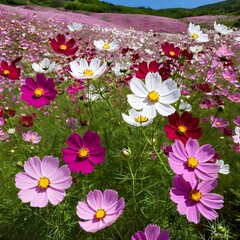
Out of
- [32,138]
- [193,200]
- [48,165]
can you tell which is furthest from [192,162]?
[32,138]

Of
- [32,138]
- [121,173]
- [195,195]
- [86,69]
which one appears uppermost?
[86,69]

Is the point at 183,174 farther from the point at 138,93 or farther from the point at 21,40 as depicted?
the point at 21,40

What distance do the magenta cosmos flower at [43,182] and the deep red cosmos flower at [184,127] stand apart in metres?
0.38

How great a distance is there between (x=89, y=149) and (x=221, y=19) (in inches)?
953

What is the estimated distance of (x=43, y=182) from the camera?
3.85 feet

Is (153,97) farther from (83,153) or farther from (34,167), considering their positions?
(34,167)

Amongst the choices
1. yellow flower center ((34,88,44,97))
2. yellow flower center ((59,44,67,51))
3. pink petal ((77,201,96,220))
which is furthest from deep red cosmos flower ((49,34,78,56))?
pink petal ((77,201,96,220))

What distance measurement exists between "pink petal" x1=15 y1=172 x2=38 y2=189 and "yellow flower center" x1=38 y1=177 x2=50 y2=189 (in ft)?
0.07

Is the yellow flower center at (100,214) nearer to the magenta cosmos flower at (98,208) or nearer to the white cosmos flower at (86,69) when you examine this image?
the magenta cosmos flower at (98,208)

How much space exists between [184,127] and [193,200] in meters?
0.29

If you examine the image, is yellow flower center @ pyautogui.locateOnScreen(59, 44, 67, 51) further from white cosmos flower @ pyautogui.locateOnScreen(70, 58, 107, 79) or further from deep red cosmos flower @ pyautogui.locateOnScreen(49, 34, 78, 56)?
white cosmos flower @ pyautogui.locateOnScreen(70, 58, 107, 79)

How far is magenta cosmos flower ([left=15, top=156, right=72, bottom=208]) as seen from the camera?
1.13 m

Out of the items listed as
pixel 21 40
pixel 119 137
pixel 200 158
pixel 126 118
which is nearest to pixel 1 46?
pixel 21 40

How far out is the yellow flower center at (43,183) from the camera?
1164 mm
